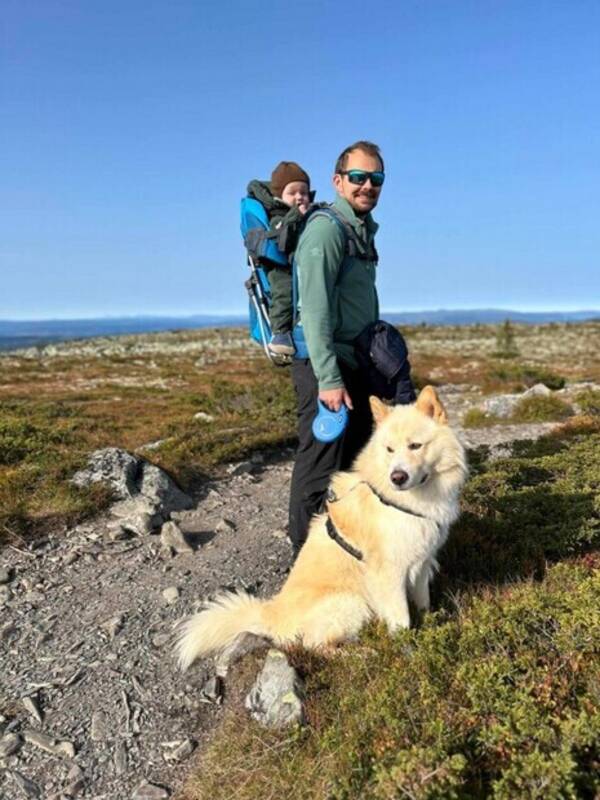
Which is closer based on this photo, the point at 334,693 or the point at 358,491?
the point at 334,693

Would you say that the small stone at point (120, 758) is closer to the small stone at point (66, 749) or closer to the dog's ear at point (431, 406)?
the small stone at point (66, 749)

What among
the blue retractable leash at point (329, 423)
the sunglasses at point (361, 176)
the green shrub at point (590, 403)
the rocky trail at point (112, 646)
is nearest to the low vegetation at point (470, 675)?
the rocky trail at point (112, 646)

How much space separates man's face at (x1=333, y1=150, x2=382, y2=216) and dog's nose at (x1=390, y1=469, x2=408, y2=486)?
1.92m

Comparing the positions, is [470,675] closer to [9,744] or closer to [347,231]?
[9,744]

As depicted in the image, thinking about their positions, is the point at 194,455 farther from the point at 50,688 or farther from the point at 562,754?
the point at 562,754

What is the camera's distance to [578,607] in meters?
3.67

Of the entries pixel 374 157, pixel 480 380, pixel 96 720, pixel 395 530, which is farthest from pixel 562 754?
pixel 480 380

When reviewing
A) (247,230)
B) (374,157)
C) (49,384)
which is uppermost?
(374,157)

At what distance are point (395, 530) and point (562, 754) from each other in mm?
1657

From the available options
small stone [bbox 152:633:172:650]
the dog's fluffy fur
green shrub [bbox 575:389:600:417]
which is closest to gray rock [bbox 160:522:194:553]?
small stone [bbox 152:633:172:650]

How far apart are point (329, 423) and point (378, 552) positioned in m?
0.98

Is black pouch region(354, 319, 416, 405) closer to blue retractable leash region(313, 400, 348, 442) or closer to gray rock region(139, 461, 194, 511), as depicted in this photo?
blue retractable leash region(313, 400, 348, 442)

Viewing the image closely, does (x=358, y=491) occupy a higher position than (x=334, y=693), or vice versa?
(x=358, y=491)

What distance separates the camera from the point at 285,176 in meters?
5.42
